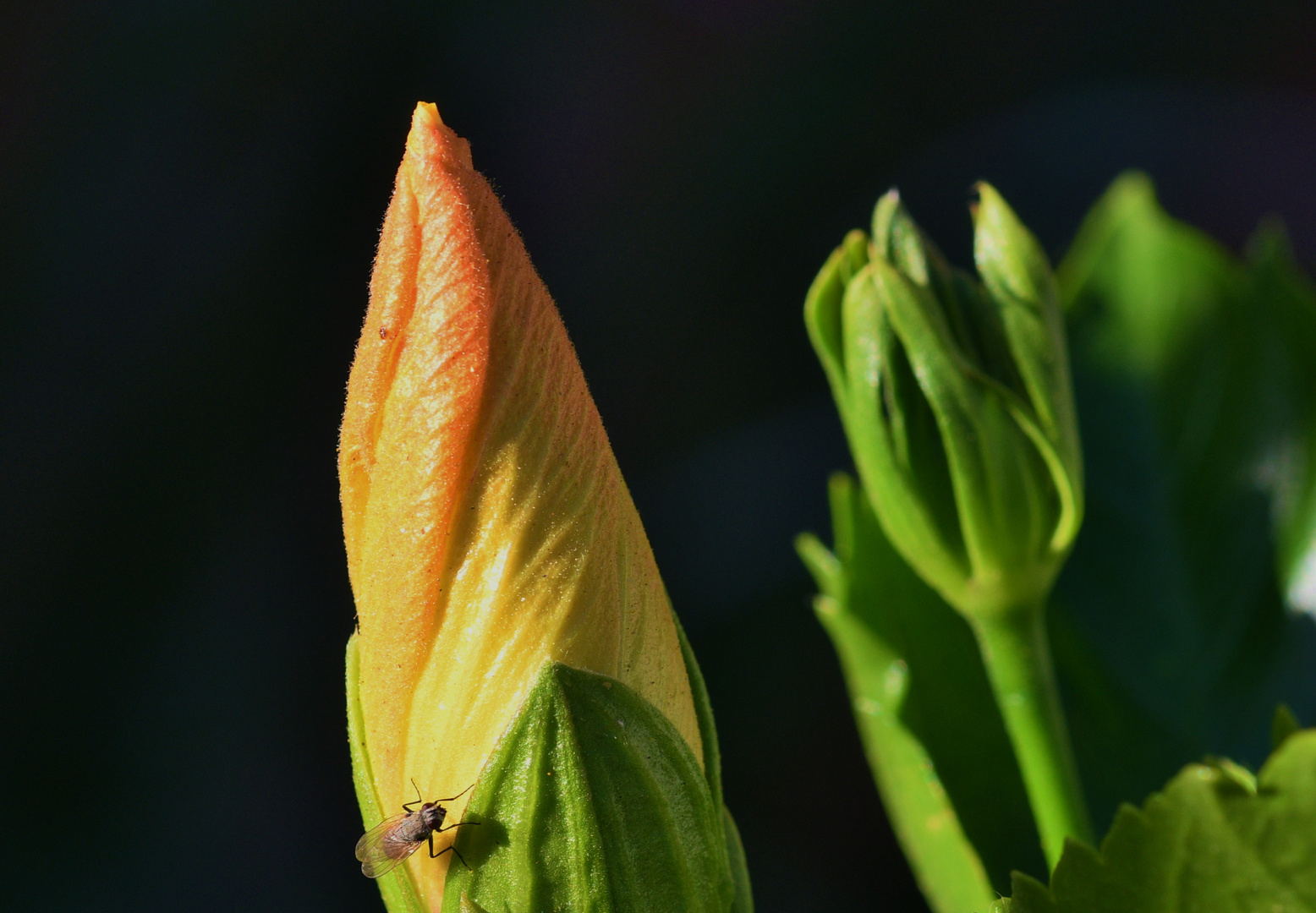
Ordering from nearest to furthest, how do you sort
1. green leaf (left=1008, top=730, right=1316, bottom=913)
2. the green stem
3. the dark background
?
green leaf (left=1008, top=730, right=1316, bottom=913)
the green stem
the dark background

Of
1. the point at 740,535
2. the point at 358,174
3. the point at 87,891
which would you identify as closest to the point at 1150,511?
the point at 740,535

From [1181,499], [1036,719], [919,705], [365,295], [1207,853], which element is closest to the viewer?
[1207,853]

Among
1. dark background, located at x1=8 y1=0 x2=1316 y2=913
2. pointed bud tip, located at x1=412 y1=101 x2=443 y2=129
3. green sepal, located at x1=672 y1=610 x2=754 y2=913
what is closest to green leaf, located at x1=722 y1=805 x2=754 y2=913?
green sepal, located at x1=672 y1=610 x2=754 y2=913

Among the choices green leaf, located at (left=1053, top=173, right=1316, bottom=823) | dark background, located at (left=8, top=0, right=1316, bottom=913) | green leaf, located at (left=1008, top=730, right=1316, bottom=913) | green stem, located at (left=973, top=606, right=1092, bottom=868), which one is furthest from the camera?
dark background, located at (left=8, top=0, right=1316, bottom=913)

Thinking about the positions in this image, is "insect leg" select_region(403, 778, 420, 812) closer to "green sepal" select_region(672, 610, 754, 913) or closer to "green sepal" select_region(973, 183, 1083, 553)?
"green sepal" select_region(672, 610, 754, 913)

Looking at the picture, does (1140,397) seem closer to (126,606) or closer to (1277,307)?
(1277,307)

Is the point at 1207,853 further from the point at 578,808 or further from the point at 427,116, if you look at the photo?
the point at 427,116

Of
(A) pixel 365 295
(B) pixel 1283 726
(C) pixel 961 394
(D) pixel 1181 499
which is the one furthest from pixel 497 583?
(A) pixel 365 295

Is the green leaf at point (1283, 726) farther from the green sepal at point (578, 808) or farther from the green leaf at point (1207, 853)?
the green sepal at point (578, 808)
